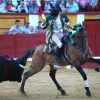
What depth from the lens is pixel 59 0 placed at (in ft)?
49.0

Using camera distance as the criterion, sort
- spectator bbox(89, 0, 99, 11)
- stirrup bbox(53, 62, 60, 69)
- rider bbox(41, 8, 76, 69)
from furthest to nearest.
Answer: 1. spectator bbox(89, 0, 99, 11)
2. rider bbox(41, 8, 76, 69)
3. stirrup bbox(53, 62, 60, 69)

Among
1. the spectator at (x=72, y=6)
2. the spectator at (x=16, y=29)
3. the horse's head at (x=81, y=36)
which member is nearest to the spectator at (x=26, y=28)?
the spectator at (x=16, y=29)

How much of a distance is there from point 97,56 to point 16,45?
251cm

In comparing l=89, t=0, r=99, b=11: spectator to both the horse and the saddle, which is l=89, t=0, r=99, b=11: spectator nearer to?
the saddle

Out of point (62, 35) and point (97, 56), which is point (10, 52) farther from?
point (62, 35)

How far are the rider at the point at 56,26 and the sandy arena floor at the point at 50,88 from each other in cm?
70

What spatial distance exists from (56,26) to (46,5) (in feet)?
17.7

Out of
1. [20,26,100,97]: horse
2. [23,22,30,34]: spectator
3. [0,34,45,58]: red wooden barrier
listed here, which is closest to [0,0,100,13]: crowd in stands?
[23,22,30,34]: spectator

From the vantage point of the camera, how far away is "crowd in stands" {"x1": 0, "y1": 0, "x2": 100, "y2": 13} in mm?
14617

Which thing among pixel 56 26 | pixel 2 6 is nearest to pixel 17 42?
pixel 2 6

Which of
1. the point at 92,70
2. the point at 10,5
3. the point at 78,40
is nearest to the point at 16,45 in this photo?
the point at 10,5

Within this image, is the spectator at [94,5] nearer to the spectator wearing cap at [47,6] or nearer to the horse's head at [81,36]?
the spectator wearing cap at [47,6]

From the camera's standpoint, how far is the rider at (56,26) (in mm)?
9258

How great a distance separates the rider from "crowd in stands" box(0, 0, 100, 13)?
515 cm
